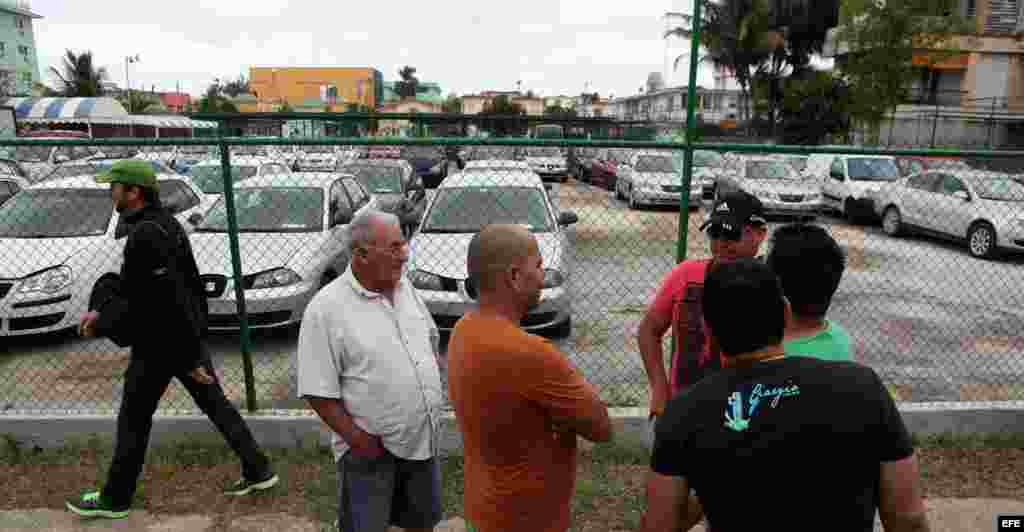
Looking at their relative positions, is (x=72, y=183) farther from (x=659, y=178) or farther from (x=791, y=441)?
(x=659, y=178)

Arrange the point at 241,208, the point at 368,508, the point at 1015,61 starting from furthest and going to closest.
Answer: the point at 1015,61 < the point at 241,208 < the point at 368,508

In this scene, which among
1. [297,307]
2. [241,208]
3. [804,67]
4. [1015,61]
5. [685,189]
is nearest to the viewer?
[685,189]

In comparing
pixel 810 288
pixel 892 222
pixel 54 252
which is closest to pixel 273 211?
pixel 54 252

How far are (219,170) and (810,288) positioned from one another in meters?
12.8

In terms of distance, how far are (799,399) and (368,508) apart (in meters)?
1.69

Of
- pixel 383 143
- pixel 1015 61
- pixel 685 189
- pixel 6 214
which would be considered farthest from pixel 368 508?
pixel 1015 61

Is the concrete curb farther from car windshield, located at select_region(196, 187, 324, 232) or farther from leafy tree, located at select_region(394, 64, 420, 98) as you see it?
leafy tree, located at select_region(394, 64, 420, 98)

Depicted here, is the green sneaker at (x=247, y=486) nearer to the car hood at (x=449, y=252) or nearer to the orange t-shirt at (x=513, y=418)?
the orange t-shirt at (x=513, y=418)

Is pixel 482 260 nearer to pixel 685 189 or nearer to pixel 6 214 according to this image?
pixel 685 189

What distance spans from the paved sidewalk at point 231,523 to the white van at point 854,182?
1275cm

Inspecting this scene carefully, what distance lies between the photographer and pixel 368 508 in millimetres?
2510

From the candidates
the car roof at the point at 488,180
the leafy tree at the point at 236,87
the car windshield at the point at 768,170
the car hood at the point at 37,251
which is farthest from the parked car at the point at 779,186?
the leafy tree at the point at 236,87

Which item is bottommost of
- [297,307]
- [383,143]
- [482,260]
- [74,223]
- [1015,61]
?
[297,307]

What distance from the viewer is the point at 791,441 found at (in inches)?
57.1
